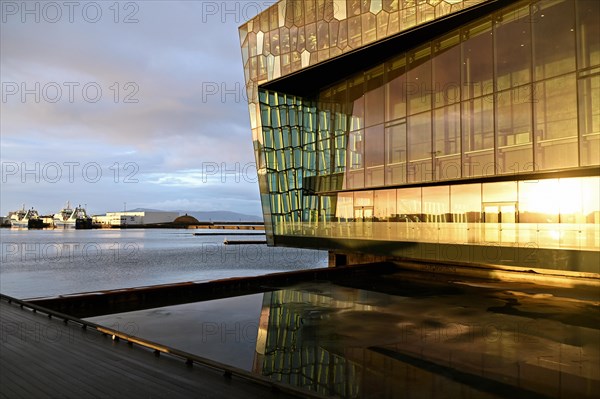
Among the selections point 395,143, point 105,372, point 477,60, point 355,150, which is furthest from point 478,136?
point 105,372

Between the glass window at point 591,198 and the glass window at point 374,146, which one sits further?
→ the glass window at point 374,146

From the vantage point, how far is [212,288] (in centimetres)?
2102

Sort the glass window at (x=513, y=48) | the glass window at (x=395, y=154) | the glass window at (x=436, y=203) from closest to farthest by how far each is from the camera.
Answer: the glass window at (x=513, y=48) < the glass window at (x=436, y=203) < the glass window at (x=395, y=154)

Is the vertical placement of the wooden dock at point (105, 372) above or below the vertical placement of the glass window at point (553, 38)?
below

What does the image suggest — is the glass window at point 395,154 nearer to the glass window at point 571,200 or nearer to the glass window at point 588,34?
the glass window at point 571,200

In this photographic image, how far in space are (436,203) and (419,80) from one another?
22.3 feet

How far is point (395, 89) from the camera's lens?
2575cm

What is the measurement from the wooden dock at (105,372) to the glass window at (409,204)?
61.4 ft

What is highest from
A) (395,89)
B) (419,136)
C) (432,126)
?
(395,89)

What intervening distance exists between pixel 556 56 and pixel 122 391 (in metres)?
19.9

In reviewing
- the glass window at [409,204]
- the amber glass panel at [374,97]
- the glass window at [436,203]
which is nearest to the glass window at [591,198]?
the glass window at [436,203]

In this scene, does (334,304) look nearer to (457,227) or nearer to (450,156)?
(457,227)

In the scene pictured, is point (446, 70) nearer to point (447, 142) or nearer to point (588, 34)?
point (447, 142)

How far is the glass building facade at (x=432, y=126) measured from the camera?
59.0 ft
